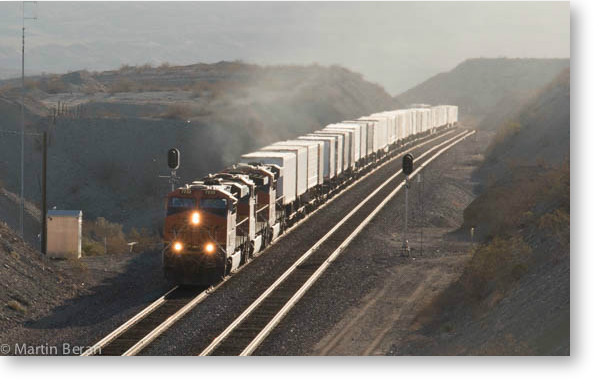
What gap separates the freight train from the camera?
33719 millimetres

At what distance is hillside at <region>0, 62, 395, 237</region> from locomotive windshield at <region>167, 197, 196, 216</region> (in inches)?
1089

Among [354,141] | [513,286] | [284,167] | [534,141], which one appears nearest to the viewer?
Result: [513,286]

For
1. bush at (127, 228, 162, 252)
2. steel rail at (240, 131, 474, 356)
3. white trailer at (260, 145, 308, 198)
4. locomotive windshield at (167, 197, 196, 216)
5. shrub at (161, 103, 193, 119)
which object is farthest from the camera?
Result: shrub at (161, 103, 193, 119)

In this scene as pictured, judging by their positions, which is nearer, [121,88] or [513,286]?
[513,286]

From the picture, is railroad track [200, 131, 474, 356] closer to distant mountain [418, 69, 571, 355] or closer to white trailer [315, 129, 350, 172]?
distant mountain [418, 69, 571, 355]

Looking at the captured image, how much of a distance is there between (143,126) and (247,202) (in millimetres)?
48116

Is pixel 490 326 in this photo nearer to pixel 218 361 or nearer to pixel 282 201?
pixel 218 361

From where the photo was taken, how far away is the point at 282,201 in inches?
1761

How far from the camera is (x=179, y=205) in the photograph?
112ft

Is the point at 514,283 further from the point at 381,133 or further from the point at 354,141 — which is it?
the point at 381,133

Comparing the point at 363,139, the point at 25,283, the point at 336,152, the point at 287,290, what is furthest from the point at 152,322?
the point at 363,139

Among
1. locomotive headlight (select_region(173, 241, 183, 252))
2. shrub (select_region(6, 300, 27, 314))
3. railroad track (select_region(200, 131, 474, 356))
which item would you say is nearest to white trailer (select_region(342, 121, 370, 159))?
railroad track (select_region(200, 131, 474, 356))

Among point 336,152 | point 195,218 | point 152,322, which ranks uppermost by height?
point 336,152

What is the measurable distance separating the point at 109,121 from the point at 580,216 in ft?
214
